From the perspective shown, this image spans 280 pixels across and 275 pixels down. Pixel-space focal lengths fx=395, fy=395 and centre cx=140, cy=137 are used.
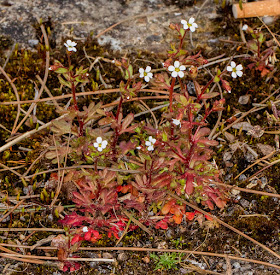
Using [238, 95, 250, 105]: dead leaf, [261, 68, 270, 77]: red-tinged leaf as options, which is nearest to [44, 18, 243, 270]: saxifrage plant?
[238, 95, 250, 105]: dead leaf

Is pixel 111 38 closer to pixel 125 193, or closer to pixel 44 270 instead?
pixel 125 193

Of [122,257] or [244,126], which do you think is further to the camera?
[244,126]

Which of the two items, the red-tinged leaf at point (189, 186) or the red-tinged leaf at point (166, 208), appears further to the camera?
the red-tinged leaf at point (166, 208)

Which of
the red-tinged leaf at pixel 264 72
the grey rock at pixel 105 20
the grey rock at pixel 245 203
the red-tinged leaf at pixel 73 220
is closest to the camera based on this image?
the red-tinged leaf at pixel 73 220

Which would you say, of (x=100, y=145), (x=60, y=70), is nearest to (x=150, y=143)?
(x=100, y=145)

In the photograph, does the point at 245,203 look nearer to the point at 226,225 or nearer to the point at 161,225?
the point at 226,225

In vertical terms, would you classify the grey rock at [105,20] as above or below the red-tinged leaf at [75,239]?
above

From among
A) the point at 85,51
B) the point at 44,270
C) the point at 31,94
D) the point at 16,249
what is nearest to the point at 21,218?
the point at 16,249

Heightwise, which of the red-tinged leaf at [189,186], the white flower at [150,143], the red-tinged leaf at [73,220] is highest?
the white flower at [150,143]

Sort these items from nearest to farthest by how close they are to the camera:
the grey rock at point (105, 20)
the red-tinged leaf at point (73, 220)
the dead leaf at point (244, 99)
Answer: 1. the red-tinged leaf at point (73, 220)
2. the dead leaf at point (244, 99)
3. the grey rock at point (105, 20)

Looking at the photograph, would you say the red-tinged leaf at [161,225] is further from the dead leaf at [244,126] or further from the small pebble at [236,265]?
the dead leaf at [244,126]

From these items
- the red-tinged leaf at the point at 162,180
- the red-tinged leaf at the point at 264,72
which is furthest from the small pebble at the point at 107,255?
the red-tinged leaf at the point at 264,72
